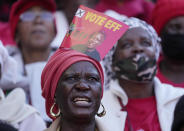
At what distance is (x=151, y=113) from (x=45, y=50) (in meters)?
1.71

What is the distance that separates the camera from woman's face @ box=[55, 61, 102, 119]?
3.40 meters

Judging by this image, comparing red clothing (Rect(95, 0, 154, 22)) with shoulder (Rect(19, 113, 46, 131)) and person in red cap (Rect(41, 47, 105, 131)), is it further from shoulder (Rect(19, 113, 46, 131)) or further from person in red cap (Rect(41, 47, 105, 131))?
person in red cap (Rect(41, 47, 105, 131))

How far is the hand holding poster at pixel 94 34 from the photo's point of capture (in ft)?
11.4

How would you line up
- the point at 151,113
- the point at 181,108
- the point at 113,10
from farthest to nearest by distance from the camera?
1. the point at 113,10
2. the point at 151,113
3. the point at 181,108

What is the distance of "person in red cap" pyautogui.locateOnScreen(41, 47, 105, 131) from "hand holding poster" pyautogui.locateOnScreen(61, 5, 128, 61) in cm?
7

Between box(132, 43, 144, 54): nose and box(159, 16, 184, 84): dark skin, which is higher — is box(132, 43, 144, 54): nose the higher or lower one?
the higher one

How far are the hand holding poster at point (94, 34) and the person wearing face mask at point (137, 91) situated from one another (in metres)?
0.92

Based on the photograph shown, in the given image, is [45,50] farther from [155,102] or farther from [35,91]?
[155,102]

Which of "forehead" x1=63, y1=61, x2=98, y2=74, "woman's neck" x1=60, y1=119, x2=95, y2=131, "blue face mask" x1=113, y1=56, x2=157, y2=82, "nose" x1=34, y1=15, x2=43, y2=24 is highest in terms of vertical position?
"forehead" x1=63, y1=61, x2=98, y2=74

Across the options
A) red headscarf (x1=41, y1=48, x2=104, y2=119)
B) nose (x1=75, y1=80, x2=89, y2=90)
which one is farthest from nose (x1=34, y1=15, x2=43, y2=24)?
nose (x1=75, y1=80, x2=89, y2=90)

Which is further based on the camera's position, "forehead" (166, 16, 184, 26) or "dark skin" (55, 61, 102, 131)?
"forehead" (166, 16, 184, 26)

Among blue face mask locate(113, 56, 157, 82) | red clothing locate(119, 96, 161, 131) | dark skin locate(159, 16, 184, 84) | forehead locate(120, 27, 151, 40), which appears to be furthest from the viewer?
dark skin locate(159, 16, 184, 84)

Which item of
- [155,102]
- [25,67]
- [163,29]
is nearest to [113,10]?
[163,29]

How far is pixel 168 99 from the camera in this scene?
14.3 ft
